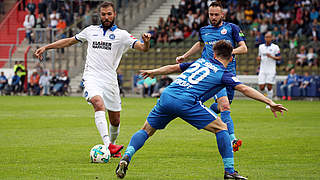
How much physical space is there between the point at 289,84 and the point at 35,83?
1475cm

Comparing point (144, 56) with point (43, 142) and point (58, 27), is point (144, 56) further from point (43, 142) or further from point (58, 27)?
point (43, 142)

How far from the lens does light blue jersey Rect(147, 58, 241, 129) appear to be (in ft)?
24.1

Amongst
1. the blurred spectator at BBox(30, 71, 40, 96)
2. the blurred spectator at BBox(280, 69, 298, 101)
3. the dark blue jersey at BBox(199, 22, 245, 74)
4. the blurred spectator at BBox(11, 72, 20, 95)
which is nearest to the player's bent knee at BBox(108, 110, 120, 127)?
the dark blue jersey at BBox(199, 22, 245, 74)

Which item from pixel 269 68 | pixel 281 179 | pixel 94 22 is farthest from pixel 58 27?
pixel 281 179

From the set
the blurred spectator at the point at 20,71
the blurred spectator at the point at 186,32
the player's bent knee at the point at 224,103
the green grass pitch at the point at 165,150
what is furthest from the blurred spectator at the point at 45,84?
the player's bent knee at the point at 224,103

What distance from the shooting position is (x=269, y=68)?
73.4 ft

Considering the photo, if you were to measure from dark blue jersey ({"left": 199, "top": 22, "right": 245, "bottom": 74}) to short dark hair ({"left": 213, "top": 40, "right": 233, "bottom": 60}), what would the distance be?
12.0 feet

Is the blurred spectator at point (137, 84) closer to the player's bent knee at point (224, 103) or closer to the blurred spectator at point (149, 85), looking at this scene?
the blurred spectator at point (149, 85)

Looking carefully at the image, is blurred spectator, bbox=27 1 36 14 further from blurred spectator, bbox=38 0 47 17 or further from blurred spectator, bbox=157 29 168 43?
blurred spectator, bbox=157 29 168 43

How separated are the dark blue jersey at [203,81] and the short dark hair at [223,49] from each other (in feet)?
0.34

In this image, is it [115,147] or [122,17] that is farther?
[122,17]

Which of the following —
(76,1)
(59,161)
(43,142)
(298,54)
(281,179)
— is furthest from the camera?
(76,1)

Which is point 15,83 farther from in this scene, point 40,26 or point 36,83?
point 40,26

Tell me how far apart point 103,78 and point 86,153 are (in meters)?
1.42
